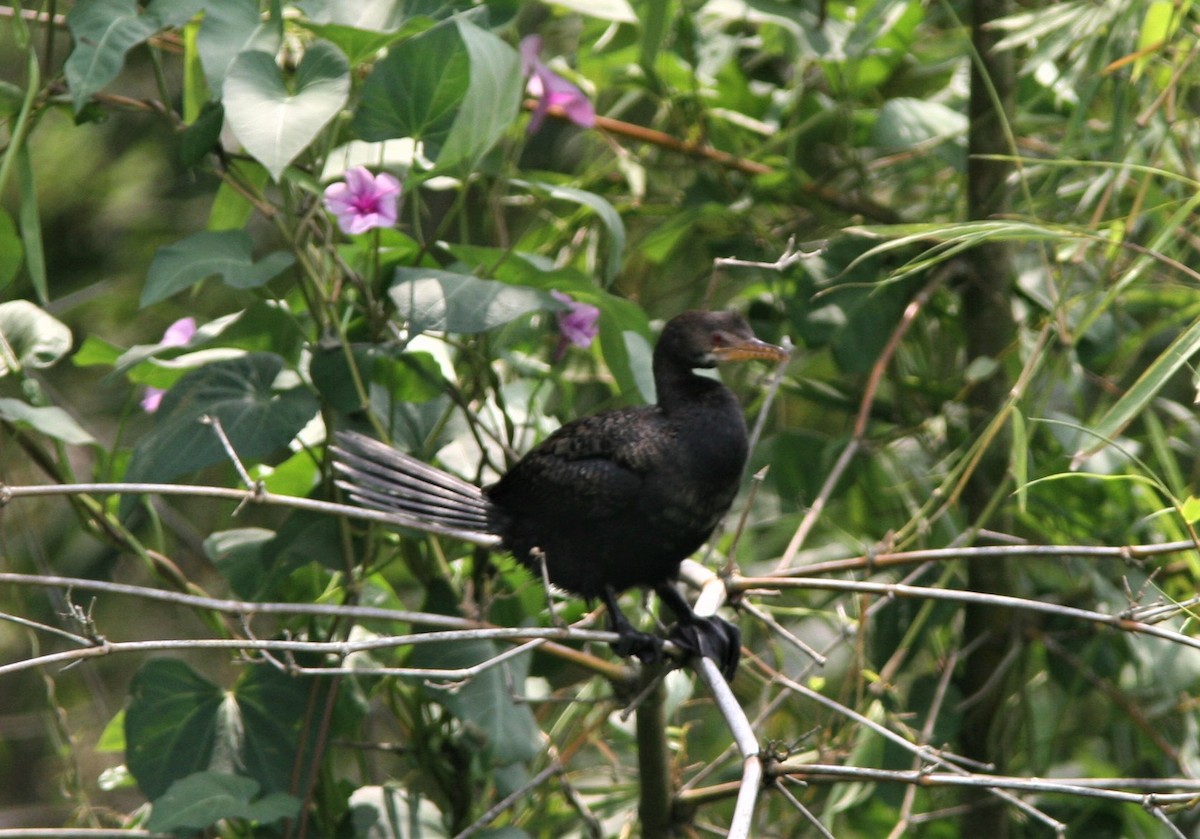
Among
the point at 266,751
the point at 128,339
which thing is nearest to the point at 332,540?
the point at 266,751

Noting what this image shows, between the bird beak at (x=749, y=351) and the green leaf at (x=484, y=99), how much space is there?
0.50m

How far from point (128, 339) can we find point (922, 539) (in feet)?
7.18

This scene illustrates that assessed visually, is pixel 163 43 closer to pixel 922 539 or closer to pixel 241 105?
pixel 241 105

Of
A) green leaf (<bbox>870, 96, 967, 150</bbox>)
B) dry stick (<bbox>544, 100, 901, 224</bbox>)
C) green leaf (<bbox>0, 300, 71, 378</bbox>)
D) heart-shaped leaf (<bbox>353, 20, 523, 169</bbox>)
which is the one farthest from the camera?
dry stick (<bbox>544, 100, 901, 224</bbox>)

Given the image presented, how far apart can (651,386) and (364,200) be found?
1.61ft

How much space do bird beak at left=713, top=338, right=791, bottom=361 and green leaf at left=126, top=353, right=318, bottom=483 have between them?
1.91 feet

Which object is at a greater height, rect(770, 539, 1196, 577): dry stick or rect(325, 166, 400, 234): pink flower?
rect(325, 166, 400, 234): pink flower

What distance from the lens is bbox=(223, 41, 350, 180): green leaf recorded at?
4.83 ft

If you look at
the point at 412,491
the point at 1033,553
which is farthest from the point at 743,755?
the point at 412,491

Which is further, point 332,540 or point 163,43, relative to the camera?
point 163,43

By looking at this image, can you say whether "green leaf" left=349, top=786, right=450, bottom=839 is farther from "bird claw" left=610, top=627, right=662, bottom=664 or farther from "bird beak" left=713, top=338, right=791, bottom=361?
"bird beak" left=713, top=338, right=791, bottom=361

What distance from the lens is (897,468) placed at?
244cm

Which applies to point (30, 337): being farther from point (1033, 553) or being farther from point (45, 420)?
point (1033, 553)

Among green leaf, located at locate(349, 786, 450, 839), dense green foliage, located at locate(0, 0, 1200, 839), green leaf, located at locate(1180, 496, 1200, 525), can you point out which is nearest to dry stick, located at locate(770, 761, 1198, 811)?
dense green foliage, located at locate(0, 0, 1200, 839)
